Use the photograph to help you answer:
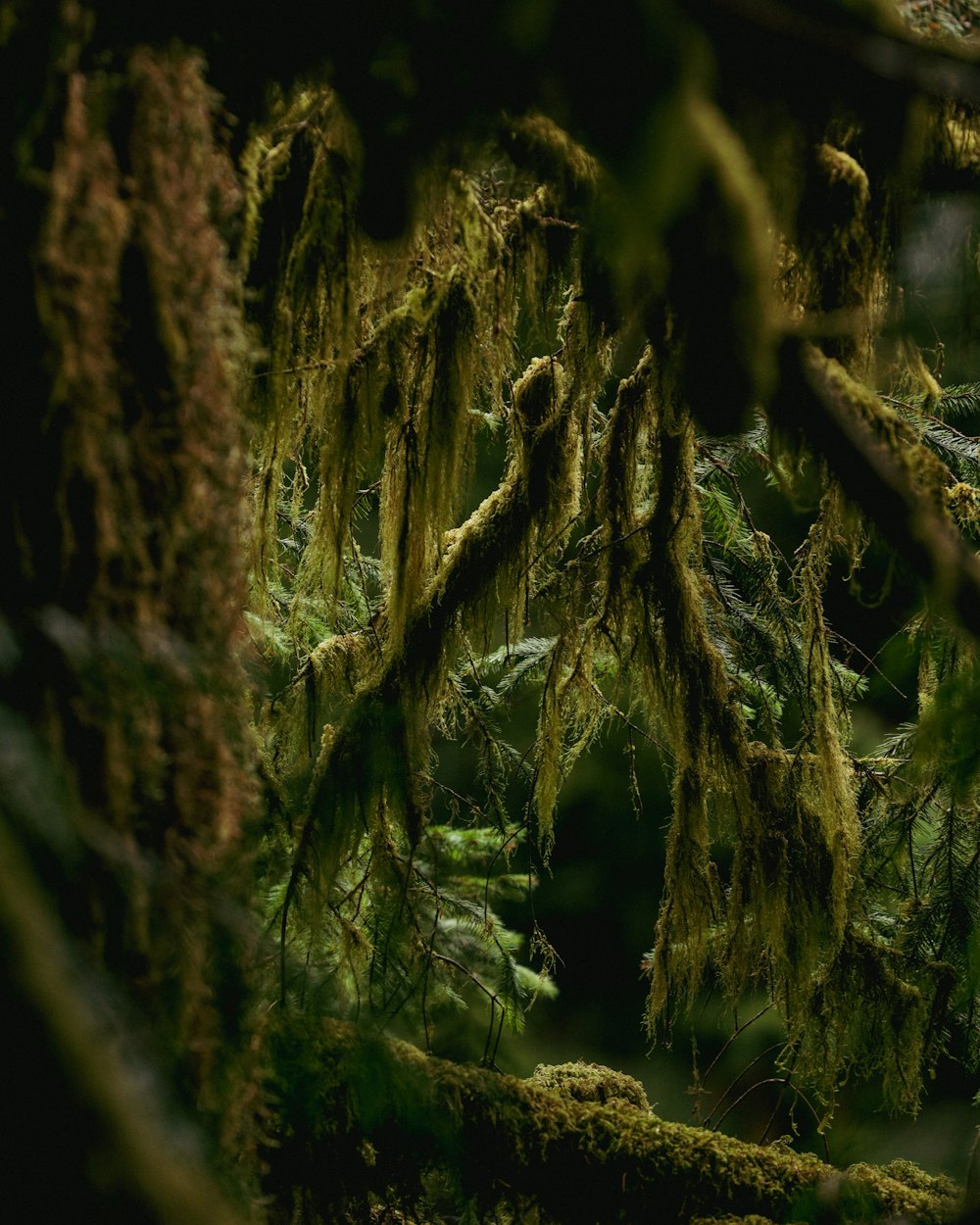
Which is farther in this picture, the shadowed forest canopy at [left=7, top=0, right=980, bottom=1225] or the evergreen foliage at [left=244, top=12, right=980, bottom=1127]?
the evergreen foliage at [left=244, top=12, right=980, bottom=1127]

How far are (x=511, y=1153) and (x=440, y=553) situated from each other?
112cm

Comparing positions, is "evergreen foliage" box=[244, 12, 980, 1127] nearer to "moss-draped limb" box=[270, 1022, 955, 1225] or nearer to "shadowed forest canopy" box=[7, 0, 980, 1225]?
"shadowed forest canopy" box=[7, 0, 980, 1225]

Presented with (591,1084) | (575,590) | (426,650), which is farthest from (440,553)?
(591,1084)

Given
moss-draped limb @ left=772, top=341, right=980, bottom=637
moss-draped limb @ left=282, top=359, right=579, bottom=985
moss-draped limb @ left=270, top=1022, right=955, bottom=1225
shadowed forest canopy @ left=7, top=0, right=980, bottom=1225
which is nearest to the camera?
shadowed forest canopy @ left=7, top=0, right=980, bottom=1225

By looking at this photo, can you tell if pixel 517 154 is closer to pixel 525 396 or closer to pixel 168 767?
pixel 525 396

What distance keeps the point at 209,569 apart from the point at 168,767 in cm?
20

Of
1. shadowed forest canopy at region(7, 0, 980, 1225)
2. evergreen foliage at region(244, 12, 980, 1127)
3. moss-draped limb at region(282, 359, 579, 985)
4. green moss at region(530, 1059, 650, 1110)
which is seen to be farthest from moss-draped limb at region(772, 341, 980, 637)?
green moss at region(530, 1059, 650, 1110)

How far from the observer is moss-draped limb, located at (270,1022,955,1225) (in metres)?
1.46

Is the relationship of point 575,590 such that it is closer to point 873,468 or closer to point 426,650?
point 426,650

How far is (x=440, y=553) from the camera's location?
202 cm

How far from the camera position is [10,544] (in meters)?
0.80

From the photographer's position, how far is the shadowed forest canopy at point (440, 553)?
79 cm

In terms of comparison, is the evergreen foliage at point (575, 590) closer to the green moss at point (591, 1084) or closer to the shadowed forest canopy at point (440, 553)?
the shadowed forest canopy at point (440, 553)

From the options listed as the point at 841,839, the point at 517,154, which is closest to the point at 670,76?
the point at 517,154
